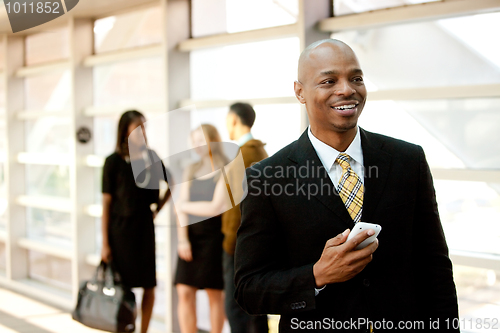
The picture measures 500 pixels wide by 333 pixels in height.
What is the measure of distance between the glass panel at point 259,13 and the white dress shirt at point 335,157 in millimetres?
2246

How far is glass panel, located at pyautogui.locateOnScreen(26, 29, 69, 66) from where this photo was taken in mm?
5633

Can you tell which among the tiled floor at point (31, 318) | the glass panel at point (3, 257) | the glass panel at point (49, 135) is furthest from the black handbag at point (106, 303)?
the glass panel at point (3, 257)

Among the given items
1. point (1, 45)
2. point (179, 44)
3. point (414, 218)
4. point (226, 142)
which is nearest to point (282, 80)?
point (226, 142)

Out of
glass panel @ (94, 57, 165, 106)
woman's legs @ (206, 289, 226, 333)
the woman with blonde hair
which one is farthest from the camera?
glass panel @ (94, 57, 165, 106)

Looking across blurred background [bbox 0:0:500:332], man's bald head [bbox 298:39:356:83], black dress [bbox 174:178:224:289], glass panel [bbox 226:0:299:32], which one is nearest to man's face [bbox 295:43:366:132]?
man's bald head [bbox 298:39:356:83]

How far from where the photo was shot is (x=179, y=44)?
428cm

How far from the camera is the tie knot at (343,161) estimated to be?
4.94 feet

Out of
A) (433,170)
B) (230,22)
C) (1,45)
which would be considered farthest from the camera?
(1,45)

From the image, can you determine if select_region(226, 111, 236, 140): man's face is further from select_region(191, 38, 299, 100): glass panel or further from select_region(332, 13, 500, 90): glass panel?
select_region(332, 13, 500, 90): glass panel

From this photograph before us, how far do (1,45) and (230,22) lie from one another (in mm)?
3768

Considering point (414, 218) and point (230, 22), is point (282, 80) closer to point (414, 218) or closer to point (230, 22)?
point (230, 22)

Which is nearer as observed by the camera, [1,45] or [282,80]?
→ [282,80]

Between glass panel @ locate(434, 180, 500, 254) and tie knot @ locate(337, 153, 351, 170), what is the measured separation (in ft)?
5.58

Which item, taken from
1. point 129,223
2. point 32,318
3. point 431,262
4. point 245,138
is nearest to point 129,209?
point 129,223
